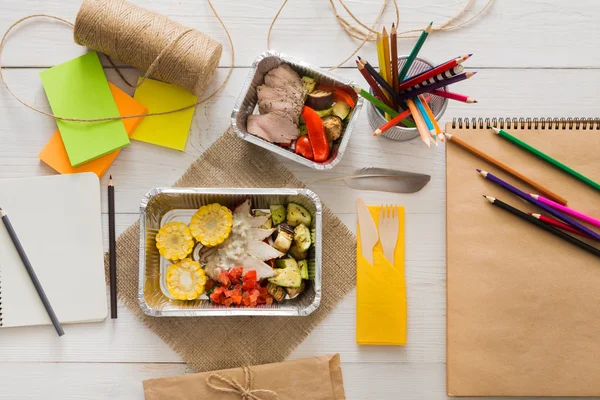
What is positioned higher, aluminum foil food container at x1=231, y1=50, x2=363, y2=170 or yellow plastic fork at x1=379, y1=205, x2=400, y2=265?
aluminum foil food container at x1=231, y1=50, x2=363, y2=170

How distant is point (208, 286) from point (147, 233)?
0.15 m

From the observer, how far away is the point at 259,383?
3.26ft

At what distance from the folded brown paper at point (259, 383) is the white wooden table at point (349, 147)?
0.10 ft

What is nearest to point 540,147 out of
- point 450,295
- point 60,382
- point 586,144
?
point 586,144

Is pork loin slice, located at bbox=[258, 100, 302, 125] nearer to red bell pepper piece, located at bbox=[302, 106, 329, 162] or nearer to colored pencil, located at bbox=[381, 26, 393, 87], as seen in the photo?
red bell pepper piece, located at bbox=[302, 106, 329, 162]

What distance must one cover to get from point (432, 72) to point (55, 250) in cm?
76

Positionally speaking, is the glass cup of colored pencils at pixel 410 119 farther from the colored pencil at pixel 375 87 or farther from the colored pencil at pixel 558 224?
the colored pencil at pixel 558 224

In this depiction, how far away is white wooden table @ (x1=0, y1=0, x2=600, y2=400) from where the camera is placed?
40.4 inches

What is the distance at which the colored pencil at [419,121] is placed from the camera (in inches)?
31.1

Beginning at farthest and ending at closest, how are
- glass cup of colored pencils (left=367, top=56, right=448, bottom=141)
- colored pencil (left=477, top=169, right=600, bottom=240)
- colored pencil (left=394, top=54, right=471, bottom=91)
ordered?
colored pencil (left=477, top=169, right=600, bottom=240), glass cup of colored pencils (left=367, top=56, right=448, bottom=141), colored pencil (left=394, top=54, right=471, bottom=91)

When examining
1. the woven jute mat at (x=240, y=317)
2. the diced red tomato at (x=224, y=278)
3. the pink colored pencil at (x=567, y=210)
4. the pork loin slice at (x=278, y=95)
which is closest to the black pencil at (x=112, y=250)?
→ the woven jute mat at (x=240, y=317)

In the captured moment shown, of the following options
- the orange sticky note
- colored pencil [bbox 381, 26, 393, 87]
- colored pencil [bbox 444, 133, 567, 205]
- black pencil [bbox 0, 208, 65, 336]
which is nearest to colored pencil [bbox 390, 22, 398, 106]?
colored pencil [bbox 381, 26, 393, 87]

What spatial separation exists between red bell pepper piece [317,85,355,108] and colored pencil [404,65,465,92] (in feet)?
0.44

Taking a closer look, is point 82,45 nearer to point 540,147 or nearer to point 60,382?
point 60,382
